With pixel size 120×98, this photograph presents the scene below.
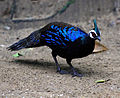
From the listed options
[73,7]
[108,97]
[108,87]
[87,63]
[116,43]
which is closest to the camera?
A: [108,97]

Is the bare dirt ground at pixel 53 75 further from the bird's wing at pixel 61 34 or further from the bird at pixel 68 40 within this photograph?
the bird's wing at pixel 61 34

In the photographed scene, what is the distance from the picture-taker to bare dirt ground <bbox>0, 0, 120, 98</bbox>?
3826 mm

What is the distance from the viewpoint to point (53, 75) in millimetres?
4730

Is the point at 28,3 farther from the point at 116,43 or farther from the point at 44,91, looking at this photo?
the point at 44,91

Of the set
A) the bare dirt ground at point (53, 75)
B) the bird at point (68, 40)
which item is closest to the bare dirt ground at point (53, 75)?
the bare dirt ground at point (53, 75)

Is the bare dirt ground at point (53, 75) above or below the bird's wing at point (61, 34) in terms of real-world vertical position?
below

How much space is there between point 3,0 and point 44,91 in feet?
19.2

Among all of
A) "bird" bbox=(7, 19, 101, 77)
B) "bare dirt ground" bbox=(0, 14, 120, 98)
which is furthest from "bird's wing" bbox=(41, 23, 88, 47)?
"bare dirt ground" bbox=(0, 14, 120, 98)

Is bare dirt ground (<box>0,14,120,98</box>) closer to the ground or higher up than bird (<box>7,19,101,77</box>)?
closer to the ground

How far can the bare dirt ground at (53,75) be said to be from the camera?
12.6 feet

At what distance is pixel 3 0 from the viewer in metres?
8.88

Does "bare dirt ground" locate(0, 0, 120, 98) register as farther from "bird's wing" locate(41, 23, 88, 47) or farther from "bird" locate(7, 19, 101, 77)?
"bird's wing" locate(41, 23, 88, 47)

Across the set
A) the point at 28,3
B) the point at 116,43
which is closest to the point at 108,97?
the point at 116,43

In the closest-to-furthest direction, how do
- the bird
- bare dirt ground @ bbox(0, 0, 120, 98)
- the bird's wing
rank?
bare dirt ground @ bbox(0, 0, 120, 98) < the bird < the bird's wing
